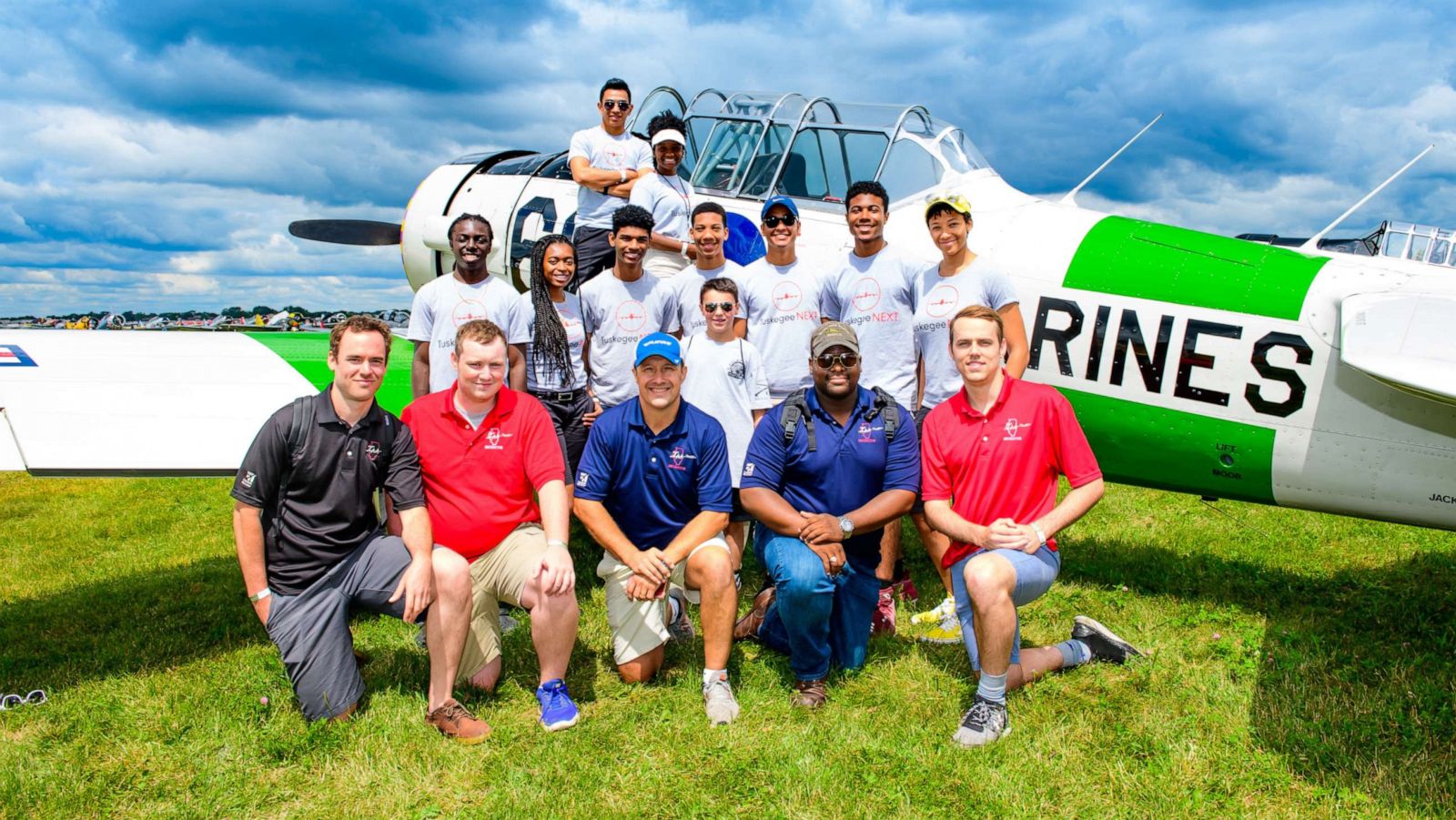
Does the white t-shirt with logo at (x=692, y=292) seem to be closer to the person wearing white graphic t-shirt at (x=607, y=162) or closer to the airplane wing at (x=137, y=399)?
the person wearing white graphic t-shirt at (x=607, y=162)

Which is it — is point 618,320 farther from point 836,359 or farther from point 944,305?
point 944,305

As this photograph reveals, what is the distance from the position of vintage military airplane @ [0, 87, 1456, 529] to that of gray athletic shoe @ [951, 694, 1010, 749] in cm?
181

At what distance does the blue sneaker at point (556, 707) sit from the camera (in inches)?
143

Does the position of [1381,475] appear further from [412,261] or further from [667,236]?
[412,261]

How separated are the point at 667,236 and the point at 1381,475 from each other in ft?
13.6

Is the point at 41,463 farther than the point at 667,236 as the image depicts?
No

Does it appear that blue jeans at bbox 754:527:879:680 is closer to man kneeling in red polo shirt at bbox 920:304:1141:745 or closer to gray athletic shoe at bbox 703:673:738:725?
gray athletic shoe at bbox 703:673:738:725

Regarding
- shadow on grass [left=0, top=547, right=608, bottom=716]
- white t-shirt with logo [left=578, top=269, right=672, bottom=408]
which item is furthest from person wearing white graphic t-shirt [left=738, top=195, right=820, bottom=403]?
shadow on grass [left=0, top=547, right=608, bottom=716]

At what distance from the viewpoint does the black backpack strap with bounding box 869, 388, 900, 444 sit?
3854mm

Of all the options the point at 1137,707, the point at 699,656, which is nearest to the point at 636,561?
the point at 699,656

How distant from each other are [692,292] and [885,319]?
3.60ft

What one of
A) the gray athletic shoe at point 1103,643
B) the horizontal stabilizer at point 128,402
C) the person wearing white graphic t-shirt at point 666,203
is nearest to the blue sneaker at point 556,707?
the horizontal stabilizer at point 128,402

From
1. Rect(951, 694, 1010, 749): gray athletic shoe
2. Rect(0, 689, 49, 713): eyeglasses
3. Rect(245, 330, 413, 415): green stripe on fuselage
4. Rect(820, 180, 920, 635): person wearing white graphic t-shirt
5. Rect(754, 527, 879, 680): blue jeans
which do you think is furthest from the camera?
Rect(245, 330, 413, 415): green stripe on fuselage

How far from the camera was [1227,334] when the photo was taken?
428cm
